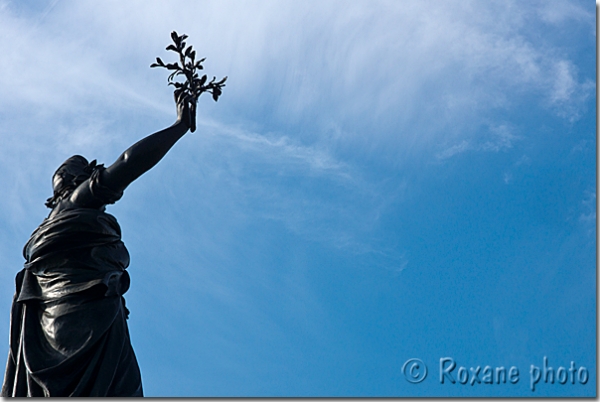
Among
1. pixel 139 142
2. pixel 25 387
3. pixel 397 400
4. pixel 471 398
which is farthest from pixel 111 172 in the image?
pixel 471 398

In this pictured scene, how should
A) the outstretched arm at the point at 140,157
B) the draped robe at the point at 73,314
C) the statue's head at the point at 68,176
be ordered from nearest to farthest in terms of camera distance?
1. the draped robe at the point at 73,314
2. the outstretched arm at the point at 140,157
3. the statue's head at the point at 68,176

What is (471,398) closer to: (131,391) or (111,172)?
(131,391)

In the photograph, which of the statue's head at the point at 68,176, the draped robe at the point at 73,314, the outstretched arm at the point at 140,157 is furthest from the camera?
the statue's head at the point at 68,176

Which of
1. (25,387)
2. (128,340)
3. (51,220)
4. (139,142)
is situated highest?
(139,142)

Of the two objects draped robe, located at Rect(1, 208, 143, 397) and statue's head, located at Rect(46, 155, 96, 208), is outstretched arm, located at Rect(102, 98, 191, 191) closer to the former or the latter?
draped robe, located at Rect(1, 208, 143, 397)

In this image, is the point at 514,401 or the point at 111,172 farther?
the point at 111,172

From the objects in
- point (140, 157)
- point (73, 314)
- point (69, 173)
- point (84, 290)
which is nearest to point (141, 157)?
point (140, 157)

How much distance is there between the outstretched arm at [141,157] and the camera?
8469 millimetres

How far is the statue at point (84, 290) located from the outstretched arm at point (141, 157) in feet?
0.03

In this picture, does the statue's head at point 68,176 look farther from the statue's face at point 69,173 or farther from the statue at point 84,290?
the statue at point 84,290

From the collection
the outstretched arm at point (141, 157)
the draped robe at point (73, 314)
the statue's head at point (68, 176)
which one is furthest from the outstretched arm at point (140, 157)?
the statue's head at point (68, 176)

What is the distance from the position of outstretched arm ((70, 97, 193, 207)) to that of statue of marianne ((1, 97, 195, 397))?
0.01 metres

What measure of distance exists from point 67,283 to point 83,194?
38.9 inches

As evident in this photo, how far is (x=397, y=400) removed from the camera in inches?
337
